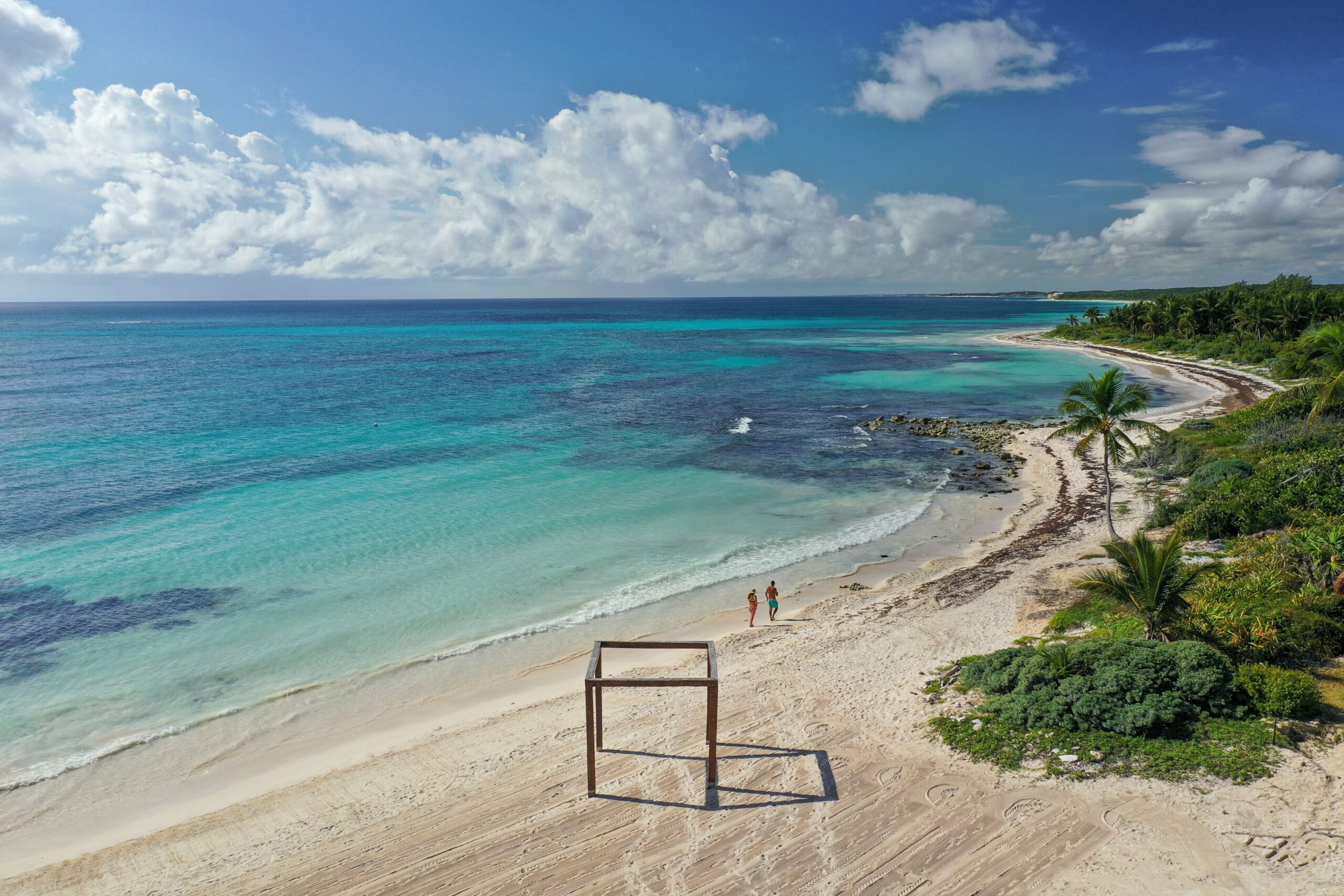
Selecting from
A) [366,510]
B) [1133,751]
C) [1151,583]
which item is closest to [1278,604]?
[1151,583]

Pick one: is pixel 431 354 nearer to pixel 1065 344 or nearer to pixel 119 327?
pixel 1065 344

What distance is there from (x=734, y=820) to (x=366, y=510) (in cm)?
2381

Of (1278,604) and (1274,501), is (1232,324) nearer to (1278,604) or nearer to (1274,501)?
(1274,501)

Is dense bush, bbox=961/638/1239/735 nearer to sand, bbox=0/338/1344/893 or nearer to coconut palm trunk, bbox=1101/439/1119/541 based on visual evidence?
sand, bbox=0/338/1344/893

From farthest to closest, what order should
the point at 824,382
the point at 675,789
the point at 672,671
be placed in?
the point at 824,382 < the point at 672,671 < the point at 675,789

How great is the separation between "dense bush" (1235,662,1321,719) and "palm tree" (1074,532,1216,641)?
1.71 m

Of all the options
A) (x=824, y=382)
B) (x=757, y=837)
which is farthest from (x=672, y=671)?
(x=824, y=382)

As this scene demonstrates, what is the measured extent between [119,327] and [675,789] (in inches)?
7429

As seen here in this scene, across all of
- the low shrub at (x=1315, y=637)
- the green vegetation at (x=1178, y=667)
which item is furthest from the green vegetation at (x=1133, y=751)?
the low shrub at (x=1315, y=637)

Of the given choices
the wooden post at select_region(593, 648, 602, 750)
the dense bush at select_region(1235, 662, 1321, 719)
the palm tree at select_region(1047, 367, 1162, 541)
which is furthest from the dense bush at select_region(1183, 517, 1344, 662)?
the wooden post at select_region(593, 648, 602, 750)

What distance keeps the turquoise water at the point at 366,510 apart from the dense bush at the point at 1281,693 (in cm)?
1439

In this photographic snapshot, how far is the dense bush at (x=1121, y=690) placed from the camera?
12648 mm

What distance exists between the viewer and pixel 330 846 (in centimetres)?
1175

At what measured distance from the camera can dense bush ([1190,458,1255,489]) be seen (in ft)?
88.2
